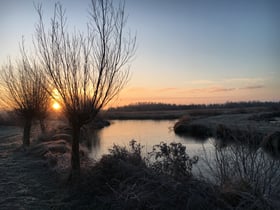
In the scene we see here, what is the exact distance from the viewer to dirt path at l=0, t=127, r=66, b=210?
21.2 ft

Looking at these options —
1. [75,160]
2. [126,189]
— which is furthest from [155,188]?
[75,160]

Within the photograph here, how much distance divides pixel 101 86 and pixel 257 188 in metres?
4.14

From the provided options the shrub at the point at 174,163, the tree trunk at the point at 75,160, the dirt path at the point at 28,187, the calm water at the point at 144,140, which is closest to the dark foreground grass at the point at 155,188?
the shrub at the point at 174,163

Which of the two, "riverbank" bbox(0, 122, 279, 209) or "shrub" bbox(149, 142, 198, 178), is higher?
"shrub" bbox(149, 142, 198, 178)

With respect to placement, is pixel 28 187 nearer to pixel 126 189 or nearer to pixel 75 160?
pixel 75 160

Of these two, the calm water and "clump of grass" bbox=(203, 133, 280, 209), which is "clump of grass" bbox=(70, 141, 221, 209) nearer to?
"clump of grass" bbox=(203, 133, 280, 209)

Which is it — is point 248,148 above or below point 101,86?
below

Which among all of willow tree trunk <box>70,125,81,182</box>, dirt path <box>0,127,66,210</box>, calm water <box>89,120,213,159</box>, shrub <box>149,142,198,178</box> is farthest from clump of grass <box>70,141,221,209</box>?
calm water <box>89,120,213,159</box>

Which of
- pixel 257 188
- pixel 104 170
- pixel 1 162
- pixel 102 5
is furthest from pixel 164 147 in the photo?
pixel 1 162

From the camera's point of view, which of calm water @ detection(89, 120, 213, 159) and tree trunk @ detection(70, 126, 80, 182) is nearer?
tree trunk @ detection(70, 126, 80, 182)

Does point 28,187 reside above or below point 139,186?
below

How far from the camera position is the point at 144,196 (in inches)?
223

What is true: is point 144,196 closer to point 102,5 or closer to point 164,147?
point 164,147

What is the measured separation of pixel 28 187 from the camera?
7.76 metres
